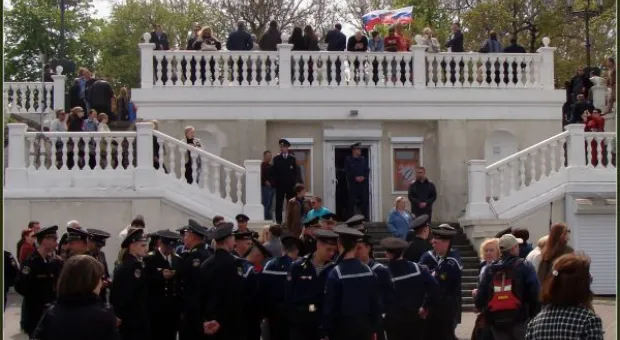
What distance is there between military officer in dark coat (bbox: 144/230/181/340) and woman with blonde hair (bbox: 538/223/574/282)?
153 inches

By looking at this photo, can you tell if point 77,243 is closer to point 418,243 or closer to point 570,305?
point 418,243

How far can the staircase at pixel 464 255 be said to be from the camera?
65.6 feet

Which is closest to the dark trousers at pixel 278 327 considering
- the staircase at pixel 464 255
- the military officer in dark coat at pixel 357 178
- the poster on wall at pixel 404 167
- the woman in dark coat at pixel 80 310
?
the woman in dark coat at pixel 80 310

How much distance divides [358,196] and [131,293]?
35.9 ft

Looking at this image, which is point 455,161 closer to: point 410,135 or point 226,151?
point 410,135

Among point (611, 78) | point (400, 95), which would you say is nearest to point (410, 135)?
point (400, 95)

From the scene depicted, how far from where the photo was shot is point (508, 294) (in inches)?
475

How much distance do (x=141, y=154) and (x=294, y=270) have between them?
30.9ft

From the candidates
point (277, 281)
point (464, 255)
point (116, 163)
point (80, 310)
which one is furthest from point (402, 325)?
point (116, 163)

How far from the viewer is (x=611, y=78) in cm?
2619

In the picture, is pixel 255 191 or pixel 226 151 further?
pixel 226 151

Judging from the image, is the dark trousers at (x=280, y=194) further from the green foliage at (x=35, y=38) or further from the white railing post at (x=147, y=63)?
the green foliage at (x=35, y=38)

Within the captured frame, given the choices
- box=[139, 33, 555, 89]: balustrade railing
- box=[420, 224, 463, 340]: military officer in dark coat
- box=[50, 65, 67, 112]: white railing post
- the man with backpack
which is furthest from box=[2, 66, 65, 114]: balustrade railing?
the man with backpack

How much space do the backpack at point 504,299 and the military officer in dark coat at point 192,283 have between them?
2973 millimetres
